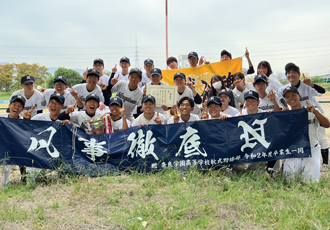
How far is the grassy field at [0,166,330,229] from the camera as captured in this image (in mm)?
3453

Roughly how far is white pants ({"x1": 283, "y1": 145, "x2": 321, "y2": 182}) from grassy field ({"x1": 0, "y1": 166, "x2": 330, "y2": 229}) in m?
0.19

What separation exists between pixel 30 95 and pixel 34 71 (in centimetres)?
5811

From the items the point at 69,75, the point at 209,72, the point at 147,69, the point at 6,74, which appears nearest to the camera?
the point at 147,69

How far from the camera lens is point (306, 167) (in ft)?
16.4

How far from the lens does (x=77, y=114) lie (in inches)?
222

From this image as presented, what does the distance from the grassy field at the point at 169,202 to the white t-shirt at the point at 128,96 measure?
6.91 ft

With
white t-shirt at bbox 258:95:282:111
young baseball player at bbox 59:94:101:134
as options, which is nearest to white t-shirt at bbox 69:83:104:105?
young baseball player at bbox 59:94:101:134

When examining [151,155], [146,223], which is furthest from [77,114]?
[146,223]

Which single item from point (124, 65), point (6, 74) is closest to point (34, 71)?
point (6, 74)

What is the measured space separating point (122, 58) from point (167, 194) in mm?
4592

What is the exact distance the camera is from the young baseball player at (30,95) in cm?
636

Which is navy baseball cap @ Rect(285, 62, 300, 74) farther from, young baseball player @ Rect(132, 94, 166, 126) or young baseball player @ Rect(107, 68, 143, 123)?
young baseball player @ Rect(107, 68, 143, 123)

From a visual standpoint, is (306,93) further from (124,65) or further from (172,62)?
(124,65)

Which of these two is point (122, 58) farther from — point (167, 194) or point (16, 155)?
point (167, 194)
